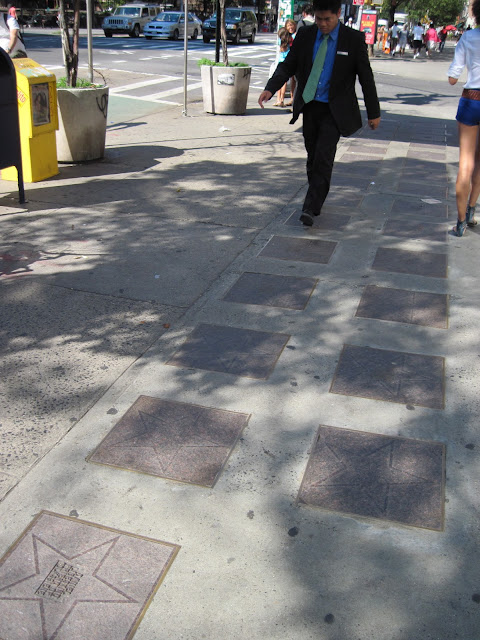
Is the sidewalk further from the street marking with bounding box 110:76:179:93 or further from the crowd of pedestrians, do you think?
the street marking with bounding box 110:76:179:93

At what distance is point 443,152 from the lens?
32.2 ft

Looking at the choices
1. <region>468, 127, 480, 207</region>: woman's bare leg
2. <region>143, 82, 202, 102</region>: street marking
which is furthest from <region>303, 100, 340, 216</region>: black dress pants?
<region>143, 82, 202, 102</region>: street marking

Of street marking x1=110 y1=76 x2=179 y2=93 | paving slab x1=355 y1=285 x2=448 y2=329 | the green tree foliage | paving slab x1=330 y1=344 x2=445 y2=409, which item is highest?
the green tree foliage

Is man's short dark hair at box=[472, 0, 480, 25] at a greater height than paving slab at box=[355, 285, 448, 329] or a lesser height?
greater

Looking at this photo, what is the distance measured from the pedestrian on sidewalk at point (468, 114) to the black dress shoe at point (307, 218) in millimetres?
1282

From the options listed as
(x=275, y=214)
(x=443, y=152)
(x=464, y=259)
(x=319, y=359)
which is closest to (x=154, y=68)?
(x=443, y=152)

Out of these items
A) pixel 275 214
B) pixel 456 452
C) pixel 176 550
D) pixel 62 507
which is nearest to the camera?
pixel 176 550

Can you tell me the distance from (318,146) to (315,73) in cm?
60

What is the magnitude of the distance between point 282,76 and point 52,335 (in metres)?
3.15

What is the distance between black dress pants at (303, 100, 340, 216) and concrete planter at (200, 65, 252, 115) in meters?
6.81

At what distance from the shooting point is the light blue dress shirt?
5480mm

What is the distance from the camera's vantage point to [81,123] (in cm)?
809

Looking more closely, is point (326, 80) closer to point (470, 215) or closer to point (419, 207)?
point (470, 215)

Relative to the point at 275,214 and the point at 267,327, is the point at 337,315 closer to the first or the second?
the point at 267,327
